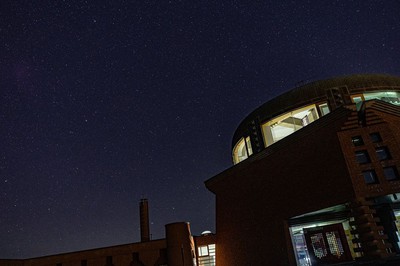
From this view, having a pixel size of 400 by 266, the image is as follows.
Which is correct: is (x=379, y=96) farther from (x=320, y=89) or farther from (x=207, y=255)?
(x=207, y=255)

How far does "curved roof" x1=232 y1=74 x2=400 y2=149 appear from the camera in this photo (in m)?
19.5

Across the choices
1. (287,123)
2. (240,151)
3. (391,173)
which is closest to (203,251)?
(240,151)

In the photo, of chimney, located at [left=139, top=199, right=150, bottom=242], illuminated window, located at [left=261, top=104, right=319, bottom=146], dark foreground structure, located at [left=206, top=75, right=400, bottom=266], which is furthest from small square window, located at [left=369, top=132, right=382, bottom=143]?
chimney, located at [left=139, top=199, right=150, bottom=242]

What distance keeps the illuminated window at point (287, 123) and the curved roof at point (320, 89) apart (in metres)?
0.40

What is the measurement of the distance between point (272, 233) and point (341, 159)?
18.7 feet

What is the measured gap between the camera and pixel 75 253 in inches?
918

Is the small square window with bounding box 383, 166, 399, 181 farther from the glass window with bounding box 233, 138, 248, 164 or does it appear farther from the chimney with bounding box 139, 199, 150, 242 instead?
the chimney with bounding box 139, 199, 150, 242

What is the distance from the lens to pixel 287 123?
21391mm

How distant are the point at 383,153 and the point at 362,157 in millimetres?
971

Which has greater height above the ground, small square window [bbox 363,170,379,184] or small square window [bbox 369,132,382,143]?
small square window [bbox 369,132,382,143]

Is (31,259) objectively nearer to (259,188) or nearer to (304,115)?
(259,188)

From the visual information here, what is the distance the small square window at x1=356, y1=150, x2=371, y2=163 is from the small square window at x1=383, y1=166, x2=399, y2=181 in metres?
0.83

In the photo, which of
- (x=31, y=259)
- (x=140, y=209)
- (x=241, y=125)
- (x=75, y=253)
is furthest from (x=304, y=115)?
(x=31, y=259)

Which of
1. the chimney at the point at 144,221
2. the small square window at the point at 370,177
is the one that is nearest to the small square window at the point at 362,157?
the small square window at the point at 370,177
